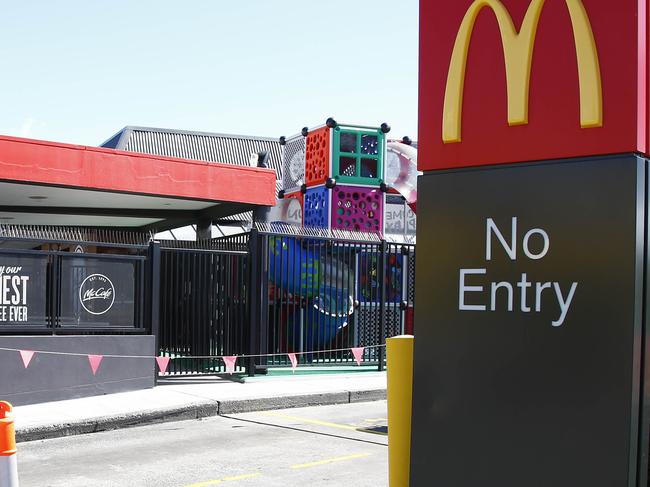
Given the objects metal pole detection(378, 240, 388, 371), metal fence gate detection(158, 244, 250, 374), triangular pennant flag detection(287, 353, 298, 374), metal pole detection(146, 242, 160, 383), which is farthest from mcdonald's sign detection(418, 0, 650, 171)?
metal pole detection(378, 240, 388, 371)

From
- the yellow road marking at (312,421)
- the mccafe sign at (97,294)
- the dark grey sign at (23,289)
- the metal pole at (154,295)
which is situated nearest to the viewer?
the yellow road marking at (312,421)

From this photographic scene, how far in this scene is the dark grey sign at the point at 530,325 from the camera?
2996 millimetres

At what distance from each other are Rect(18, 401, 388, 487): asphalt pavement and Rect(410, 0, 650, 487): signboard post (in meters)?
3.85

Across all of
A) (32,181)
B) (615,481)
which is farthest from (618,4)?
(32,181)

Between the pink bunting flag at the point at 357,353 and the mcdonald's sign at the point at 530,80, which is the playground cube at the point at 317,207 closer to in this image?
the pink bunting flag at the point at 357,353

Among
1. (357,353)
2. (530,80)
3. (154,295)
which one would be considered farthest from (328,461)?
(357,353)

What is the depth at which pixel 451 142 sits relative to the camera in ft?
11.4

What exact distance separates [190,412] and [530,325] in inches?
326

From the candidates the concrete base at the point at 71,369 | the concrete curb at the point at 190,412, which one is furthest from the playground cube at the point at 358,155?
the concrete base at the point at 71,369

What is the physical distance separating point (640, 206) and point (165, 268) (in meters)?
11.2

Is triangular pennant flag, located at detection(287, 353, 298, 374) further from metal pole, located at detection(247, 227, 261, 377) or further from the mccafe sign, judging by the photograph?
the mccafe sign

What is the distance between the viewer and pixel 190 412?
1088 centimetres

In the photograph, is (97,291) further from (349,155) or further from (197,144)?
(197,144)

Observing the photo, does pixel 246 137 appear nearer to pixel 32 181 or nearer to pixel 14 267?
pixel 32 181
